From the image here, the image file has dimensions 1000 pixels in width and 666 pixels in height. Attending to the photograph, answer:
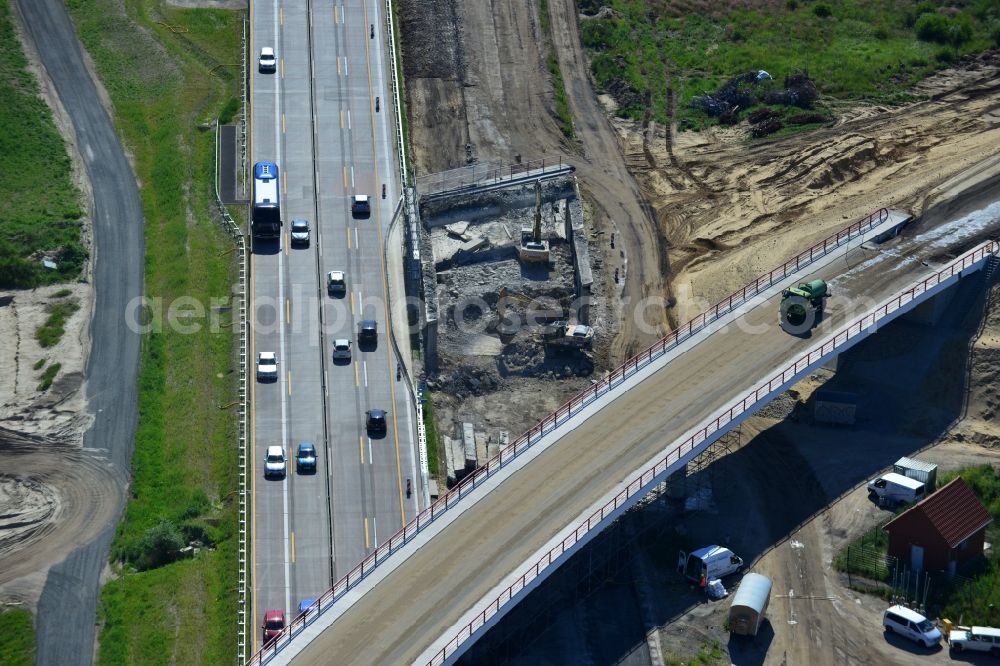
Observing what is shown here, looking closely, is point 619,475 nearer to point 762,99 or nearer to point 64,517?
point 64,517

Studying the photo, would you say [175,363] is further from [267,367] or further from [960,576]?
[960,576]

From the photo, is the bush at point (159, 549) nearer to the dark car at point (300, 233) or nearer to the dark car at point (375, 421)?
the dark car at point (375, 421)

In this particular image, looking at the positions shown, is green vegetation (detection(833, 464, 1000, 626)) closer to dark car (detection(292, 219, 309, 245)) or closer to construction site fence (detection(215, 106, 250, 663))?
construction site fence (detection(215, 106, 250, 663))

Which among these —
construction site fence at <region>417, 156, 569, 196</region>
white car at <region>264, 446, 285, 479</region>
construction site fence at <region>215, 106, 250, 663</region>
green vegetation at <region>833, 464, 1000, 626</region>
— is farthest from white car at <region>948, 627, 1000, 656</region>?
construction site fence at <region>417, 156, 569, 196</region>

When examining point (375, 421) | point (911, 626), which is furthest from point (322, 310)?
point (911, 626)

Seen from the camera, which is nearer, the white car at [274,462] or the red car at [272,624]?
the red car at [272,624]

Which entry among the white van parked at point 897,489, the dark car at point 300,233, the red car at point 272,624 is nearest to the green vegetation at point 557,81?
the dark car at point 300,233

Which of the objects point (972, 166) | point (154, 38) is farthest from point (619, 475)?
point (154, 38)
